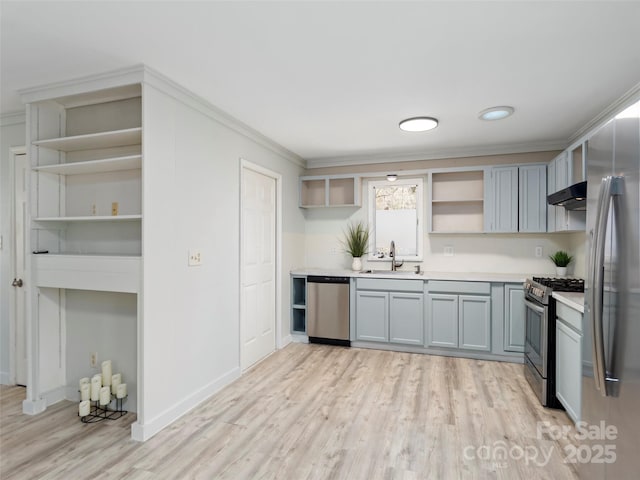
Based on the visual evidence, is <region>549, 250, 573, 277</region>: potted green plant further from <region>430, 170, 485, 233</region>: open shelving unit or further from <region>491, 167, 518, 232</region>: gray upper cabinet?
<region>430, 170, 485, 233</region>: open shelving unit

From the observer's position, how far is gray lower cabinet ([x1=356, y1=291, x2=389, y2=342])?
431cm

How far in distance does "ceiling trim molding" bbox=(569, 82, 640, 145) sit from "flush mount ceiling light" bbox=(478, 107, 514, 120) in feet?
2.07

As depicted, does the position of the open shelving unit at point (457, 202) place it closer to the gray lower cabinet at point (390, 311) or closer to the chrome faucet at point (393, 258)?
the chrome faucet at point (393, 258)

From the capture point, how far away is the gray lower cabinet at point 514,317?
12.5 ft

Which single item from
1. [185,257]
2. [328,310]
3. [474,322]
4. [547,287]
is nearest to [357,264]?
[328,310]

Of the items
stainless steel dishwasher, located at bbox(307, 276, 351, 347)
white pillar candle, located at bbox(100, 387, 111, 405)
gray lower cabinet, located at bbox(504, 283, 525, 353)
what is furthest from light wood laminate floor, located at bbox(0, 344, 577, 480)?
stainless steel dishwasher, located at bbox(307, 276, 351, 347)

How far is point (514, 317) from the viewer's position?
3.83 meters

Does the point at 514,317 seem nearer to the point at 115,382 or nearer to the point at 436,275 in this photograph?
the point at 436,275

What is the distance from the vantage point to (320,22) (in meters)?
1.87

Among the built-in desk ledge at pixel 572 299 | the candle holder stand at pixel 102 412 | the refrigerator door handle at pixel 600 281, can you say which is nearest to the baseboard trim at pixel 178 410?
the candle holder stand at pixel 102 412

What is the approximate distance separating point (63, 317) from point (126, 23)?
2.36m

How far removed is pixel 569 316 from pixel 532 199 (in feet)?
6.32

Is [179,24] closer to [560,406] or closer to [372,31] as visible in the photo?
[372,31]

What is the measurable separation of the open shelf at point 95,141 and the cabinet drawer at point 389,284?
2818 mm
